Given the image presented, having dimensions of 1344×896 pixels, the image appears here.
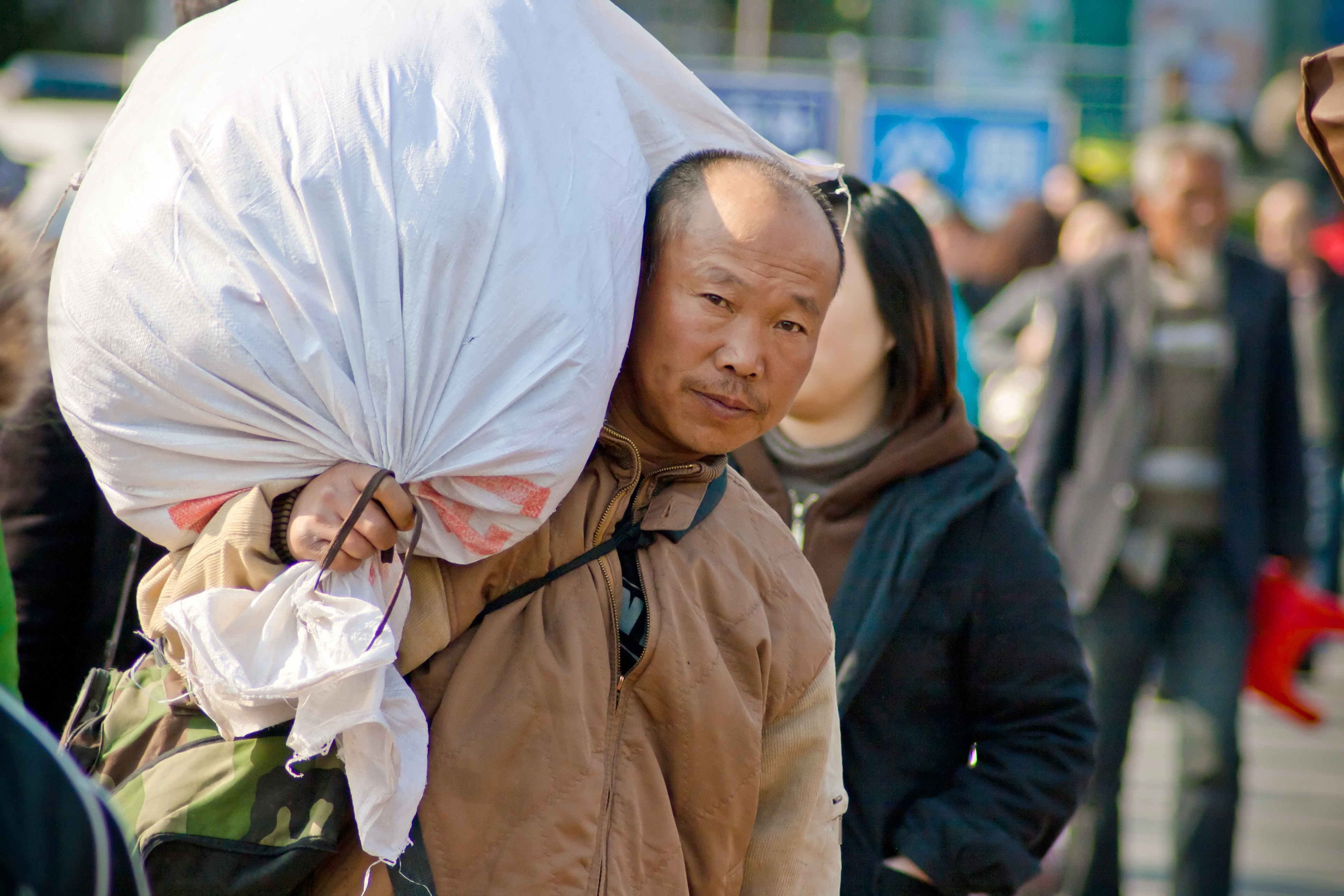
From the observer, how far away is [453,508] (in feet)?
4.80

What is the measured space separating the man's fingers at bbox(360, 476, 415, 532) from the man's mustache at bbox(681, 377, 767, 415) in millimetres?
363

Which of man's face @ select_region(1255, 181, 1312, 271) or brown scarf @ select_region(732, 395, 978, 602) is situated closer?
brown scarf @ select_region(732, 395, 978, 602)

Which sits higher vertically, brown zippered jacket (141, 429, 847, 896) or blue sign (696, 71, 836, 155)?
brown zippered jacket (141, 429, 847, 896)

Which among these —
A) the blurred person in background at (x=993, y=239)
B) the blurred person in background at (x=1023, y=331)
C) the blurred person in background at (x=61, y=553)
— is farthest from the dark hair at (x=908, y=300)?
the blurred person in background at (x=993, y=239)

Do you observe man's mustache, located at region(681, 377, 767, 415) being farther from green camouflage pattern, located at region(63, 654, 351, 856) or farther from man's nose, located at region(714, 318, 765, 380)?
green camouflage pattern, located at region(63, 654, 351, 856)

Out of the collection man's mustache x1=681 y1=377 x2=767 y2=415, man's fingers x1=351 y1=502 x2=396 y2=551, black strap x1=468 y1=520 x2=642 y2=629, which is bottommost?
black strap x1=468 y1=520 x2=642 y2=629

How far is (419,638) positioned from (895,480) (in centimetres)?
128

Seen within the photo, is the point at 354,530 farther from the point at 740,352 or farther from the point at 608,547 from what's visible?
the point at 740,352

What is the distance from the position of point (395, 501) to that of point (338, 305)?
0.20 meters

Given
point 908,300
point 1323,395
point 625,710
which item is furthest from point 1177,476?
point 1323,395

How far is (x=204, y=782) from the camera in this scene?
4.71ft

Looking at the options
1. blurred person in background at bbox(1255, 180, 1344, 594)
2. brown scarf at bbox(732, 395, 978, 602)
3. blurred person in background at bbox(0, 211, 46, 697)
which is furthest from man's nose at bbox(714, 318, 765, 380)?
blurred person in background at bbox(1255, 180, 1344, 594)

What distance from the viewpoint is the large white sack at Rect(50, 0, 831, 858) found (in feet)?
4.53

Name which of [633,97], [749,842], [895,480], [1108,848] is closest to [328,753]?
[749,842]
